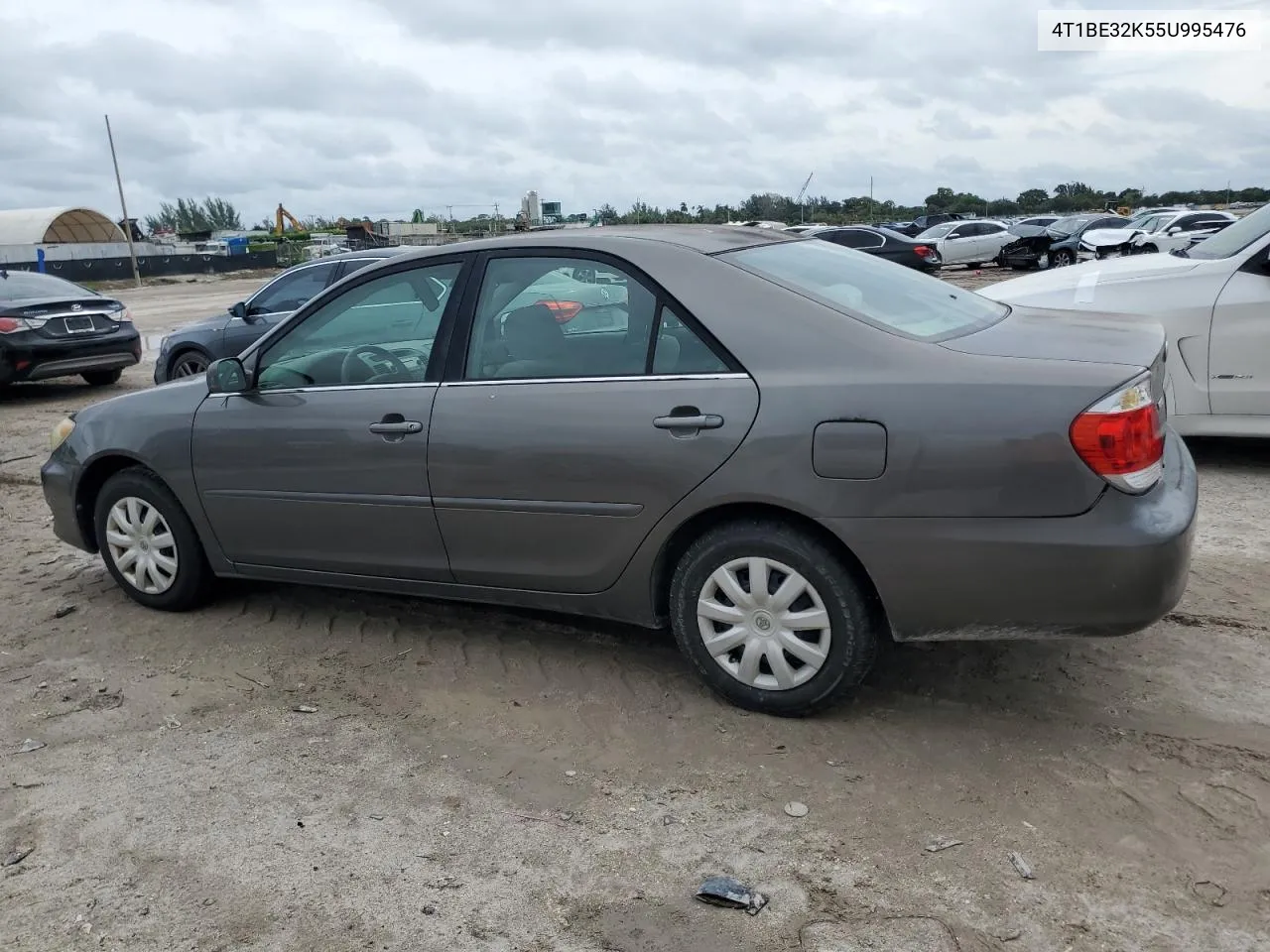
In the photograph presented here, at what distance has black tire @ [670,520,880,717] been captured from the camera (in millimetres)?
3385

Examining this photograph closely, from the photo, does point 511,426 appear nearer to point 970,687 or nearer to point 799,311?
point 799,311

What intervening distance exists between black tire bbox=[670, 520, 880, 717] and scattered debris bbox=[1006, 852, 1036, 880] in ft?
2.54

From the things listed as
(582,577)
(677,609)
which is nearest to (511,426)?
(582,577)

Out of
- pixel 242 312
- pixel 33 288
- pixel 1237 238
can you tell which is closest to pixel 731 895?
pixel 1237 238

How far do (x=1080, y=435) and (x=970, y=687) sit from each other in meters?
1.15

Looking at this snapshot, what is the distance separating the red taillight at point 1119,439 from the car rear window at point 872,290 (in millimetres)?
613

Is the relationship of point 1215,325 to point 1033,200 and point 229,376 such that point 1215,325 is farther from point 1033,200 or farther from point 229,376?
point 1033,200

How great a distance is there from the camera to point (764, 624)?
3525 millimetres

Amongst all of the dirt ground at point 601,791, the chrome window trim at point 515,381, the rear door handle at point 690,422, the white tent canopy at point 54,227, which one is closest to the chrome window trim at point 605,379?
the chrome window trim at point 515,381

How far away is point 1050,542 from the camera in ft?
10.1

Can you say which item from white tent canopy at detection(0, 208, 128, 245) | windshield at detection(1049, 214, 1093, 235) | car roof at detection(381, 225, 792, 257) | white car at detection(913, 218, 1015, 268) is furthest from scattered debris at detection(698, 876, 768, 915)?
white tent canopy at detection(0, 208, 128, 245)

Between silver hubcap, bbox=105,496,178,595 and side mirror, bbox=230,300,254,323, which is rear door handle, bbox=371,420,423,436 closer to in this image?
silver hubcap, bbox=105,496,178,595

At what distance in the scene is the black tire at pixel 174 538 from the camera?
4754mm

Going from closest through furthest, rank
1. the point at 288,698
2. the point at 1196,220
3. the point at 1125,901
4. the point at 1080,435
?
the point at 1125,901 < the point at 1080,435 < the point at 288,698 < the point at 1196,220
